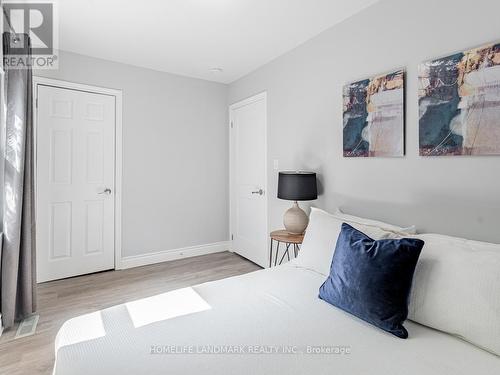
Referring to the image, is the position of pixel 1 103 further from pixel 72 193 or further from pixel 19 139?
pixel 72 193

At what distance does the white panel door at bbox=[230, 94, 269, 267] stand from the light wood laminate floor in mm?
240

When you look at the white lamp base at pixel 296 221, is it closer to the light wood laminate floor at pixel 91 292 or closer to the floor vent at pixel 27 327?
the light wood laminate floor at pixel 91 292

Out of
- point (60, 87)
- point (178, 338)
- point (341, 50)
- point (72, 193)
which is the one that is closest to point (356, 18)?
point (341, 50)

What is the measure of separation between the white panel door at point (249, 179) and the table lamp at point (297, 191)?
2.97 feet

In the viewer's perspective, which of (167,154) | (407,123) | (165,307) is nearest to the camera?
→ (165,307)

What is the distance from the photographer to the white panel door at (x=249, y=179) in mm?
3539

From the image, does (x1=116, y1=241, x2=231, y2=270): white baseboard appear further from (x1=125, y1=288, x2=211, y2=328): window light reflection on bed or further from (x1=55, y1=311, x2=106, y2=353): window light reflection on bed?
(x1=55, y1=311, x2=106, y2=353): window light reflection on bed

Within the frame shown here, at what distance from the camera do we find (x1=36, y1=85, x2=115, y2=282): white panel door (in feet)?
9.90

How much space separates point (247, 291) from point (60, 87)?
2973 millimetres

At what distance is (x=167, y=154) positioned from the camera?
376 centimetres

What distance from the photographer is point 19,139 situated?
2.22 meters

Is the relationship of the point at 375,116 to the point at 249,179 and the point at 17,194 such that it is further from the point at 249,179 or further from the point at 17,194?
the point at 17,194

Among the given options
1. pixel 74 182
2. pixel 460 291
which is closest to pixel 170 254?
pixel 74 182

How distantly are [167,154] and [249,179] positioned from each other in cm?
112
